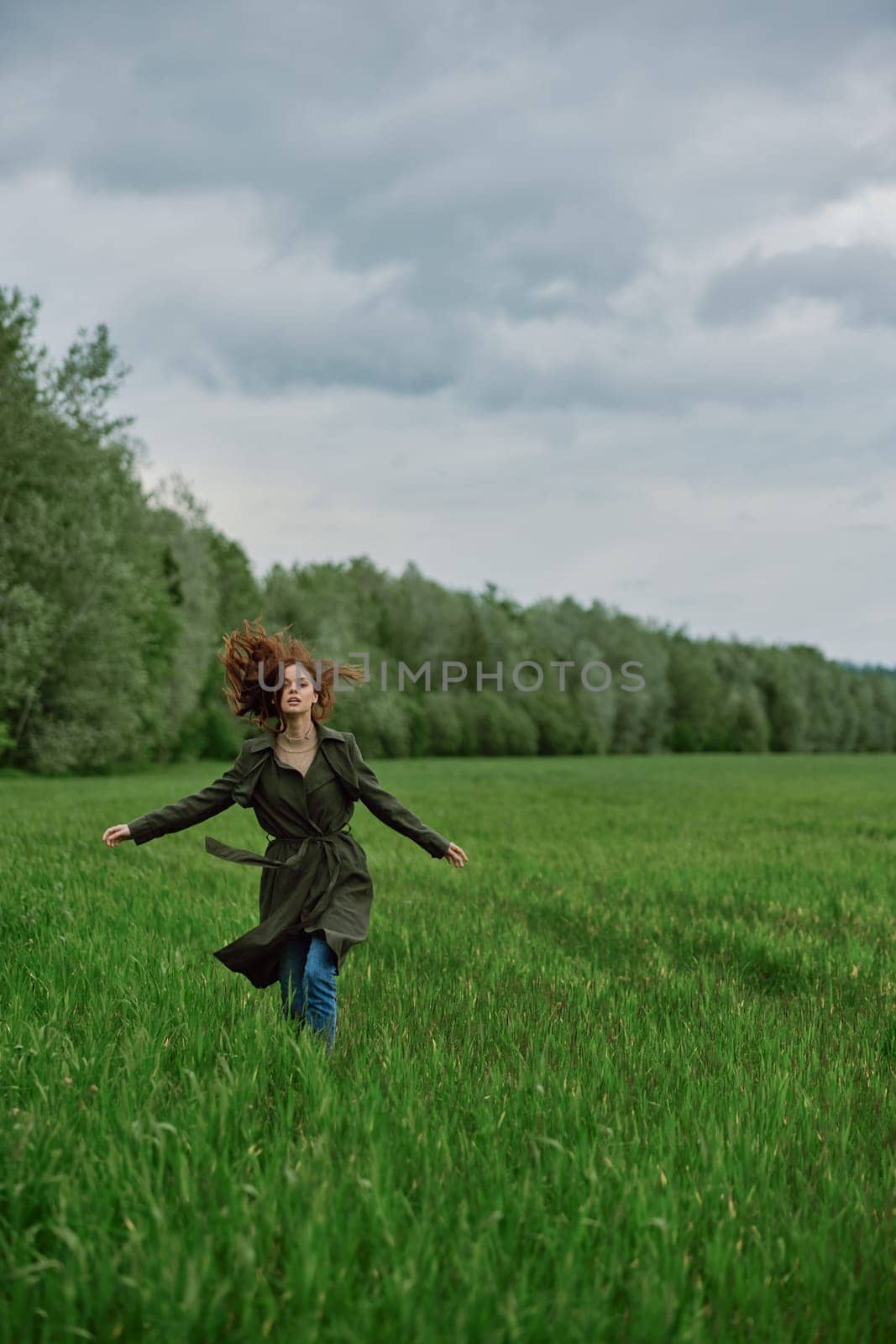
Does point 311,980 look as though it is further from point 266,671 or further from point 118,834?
point 266,671

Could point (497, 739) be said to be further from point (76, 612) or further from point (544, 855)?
point (544, 855)

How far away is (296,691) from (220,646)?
193 feet

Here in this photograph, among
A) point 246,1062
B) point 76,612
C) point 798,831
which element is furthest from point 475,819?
point 76,612

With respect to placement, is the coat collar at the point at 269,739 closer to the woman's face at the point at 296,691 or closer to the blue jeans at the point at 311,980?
the woman's face at the point at 296,691

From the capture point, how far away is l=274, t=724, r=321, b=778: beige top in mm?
5113

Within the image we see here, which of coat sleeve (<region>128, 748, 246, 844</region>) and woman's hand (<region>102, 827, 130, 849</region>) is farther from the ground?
coat sleeve (<region>128, 748, 246, 844</region>)

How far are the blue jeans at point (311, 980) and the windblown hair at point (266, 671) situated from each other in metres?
1.07

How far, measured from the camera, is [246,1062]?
4055 mm

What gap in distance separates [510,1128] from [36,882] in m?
6.15

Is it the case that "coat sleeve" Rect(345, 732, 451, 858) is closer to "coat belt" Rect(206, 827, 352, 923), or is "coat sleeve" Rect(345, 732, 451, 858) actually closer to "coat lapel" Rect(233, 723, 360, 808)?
"coat lapel" Rect(233, 723, 360, 808)

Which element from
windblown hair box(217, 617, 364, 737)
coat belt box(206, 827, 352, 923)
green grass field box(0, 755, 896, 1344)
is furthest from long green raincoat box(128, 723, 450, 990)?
green grass field box(0, 755, 896, 1344)

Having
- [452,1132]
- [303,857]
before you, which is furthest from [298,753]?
[452,1132]

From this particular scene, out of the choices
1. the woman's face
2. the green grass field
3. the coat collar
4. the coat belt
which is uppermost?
the woman's face

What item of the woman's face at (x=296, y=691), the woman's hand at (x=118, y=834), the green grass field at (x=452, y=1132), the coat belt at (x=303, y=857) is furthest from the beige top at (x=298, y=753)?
the green grass field at (x=452, y=1132)
